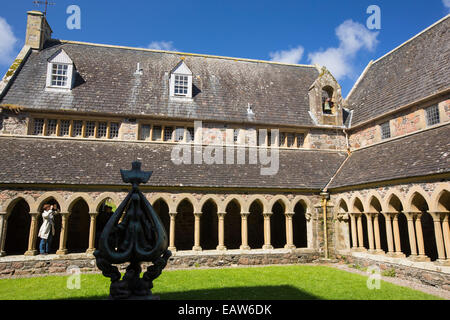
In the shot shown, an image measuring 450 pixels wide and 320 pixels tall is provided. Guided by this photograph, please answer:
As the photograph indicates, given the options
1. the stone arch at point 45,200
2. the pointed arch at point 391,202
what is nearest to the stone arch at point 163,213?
the stone arch at point 45,200

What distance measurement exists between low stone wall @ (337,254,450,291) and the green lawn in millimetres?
1251

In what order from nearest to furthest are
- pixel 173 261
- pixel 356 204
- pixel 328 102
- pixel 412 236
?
pixel 412 236 → pixel 173 261 → pixel 356 204 → pixel 328 102

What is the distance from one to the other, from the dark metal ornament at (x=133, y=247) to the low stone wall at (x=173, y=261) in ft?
25.6

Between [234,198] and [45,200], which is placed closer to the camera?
[45,200]

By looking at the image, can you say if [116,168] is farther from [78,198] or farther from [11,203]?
[11,203]

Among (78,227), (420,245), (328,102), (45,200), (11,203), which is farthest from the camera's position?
(328,102)

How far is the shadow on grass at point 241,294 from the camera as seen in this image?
8172 mm

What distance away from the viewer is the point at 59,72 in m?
17.1

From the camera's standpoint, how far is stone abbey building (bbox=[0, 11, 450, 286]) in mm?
12656

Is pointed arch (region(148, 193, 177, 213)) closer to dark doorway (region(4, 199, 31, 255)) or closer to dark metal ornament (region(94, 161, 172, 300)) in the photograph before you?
dark doorway (region(4, 199, 31, 255))

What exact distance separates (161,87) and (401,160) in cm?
1263

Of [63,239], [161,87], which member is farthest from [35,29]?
[63,239]

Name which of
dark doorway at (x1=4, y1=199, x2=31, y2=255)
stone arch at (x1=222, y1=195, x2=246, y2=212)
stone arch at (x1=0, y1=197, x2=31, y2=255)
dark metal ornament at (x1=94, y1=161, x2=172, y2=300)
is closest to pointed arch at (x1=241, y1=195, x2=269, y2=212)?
stone arch at (x1=222, y1=195, x2=246, y2=212)

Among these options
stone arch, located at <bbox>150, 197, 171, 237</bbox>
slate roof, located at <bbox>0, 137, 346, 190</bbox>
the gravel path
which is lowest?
the gravel path
